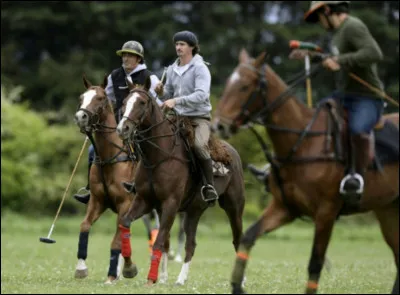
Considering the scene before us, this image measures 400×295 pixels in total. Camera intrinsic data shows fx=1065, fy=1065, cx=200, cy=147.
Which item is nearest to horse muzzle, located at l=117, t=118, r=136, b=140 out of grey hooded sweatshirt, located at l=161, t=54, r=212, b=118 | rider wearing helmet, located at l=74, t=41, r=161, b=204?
grey hooded sweatshirt, located at l=161, t=54, r=212, b=118

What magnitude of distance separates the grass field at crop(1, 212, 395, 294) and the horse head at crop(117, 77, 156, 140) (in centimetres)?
206

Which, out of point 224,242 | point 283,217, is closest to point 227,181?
point 283,217

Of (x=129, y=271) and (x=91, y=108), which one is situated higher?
(x=91, y=108)

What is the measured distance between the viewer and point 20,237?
111ft

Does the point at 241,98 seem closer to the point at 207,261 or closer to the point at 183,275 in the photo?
the point at 183,275

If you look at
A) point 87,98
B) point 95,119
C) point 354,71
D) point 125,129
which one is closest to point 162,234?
point 125,129

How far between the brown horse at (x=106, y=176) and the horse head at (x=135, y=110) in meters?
1.32

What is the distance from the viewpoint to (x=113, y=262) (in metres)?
15.4

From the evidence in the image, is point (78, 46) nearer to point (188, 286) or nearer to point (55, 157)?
point (55, 157)

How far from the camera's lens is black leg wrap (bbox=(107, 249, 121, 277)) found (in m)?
15.3

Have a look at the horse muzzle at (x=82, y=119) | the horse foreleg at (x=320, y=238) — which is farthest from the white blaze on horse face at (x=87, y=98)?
the horse foreleg at (x=320, y=238)

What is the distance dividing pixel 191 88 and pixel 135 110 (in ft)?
4.81

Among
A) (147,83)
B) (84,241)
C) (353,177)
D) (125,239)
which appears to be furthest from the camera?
(84,241)

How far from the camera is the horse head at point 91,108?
49.5 ft
